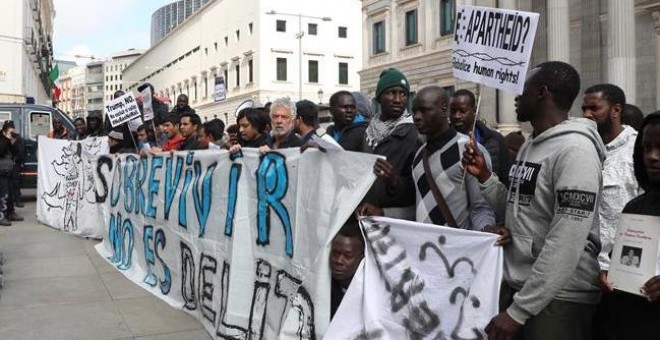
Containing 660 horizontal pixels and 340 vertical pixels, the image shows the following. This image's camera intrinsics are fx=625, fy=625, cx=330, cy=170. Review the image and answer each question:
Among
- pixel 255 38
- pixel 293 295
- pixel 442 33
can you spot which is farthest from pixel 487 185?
pixel 255 38

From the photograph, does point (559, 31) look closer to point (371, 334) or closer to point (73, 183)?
point (73, 183)

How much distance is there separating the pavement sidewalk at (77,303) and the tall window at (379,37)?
3766 centimetres

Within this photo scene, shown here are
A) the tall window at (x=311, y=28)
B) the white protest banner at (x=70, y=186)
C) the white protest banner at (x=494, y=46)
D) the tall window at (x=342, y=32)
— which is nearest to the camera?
the white protest banner at (x=494, y=46)

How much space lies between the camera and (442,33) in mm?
38438

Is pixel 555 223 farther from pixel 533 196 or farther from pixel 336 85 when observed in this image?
pixel 336 85

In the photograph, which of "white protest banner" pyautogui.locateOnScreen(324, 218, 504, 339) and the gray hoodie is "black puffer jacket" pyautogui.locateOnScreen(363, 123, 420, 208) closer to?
"white protest banner" pyautogui.locateOnScreen(324, 218, 504, 339)

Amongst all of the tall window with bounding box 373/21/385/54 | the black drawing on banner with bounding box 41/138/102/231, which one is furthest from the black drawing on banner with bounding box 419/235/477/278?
the tall window with bounding box 373/21/385/54

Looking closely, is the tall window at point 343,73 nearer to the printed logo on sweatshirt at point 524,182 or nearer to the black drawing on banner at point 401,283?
the black drawing on banner at point 401,283

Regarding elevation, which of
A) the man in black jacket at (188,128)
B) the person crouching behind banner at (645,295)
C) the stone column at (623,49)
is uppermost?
the stone column at (623,49)

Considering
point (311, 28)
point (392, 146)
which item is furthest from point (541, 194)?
point (311, 28)

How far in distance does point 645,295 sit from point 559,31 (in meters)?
27.5

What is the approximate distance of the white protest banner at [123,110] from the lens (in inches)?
352

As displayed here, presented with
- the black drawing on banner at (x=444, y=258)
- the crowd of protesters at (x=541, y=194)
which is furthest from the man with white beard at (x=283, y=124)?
the black drawing on banner at (x=444, y=258)

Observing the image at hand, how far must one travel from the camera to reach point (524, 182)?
270cm
